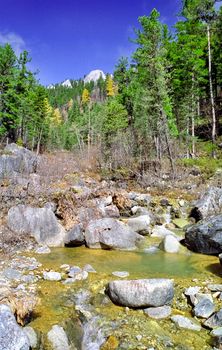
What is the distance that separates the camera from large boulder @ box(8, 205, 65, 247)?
418 inches

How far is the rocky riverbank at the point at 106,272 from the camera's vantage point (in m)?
5.11

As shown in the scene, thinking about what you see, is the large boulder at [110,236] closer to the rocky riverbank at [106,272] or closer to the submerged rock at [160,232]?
the rocky riverbank at [106,272]

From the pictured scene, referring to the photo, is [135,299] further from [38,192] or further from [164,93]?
[164,93]

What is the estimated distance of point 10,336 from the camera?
13.7ft

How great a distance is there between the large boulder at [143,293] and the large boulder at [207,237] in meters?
3.97

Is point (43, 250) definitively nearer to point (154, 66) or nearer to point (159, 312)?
point (159, 312)

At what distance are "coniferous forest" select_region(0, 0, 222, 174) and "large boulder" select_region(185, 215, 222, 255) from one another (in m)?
9.50

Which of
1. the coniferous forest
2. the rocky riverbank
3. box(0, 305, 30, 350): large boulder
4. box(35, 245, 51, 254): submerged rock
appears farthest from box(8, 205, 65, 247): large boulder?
the coniferous forest

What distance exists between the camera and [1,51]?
113 feet

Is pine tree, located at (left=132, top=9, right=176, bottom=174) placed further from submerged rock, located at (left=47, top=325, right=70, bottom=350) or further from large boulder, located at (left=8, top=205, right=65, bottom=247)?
submerged rock, located at (left=47, top=325, right=70, bottom=350)

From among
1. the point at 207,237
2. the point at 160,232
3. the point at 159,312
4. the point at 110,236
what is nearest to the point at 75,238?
the point at 110,236

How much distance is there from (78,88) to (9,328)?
12746 centimetres

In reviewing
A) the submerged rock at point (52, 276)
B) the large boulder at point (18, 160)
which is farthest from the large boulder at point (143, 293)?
the large boulder at point (18, 160)

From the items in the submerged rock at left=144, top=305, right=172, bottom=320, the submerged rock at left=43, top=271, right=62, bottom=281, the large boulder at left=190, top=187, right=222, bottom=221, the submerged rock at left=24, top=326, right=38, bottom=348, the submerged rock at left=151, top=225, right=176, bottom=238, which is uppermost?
the large boulder at left=190, top=187, right=222, bottom=221
